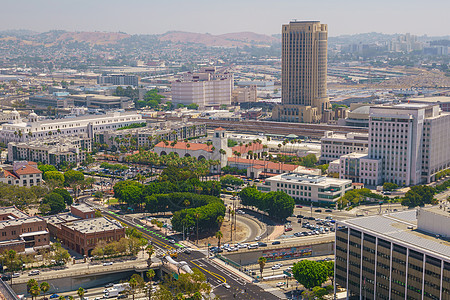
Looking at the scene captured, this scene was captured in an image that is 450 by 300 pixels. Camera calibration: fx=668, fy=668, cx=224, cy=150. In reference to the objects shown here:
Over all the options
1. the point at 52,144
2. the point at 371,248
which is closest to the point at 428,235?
the point at 371,248

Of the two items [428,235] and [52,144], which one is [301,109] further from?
[428,235]

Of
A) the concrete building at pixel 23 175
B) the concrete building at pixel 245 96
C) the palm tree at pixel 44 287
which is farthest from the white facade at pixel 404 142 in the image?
the concrete building at pixel 245 96

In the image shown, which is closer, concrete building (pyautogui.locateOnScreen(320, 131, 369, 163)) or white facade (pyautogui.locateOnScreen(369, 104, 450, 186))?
white facade (pyautogui.locateOnScreen(369, 104, 450, 186))

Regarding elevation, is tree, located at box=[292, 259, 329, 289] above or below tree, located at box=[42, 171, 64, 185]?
below

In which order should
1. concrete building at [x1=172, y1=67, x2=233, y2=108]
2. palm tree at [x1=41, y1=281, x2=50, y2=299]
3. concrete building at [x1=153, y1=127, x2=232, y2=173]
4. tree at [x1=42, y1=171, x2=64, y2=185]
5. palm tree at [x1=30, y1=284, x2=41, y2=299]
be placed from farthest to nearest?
concrete building at [x1=172, y1=67, x2=233, y2=108] < concrete building at [x1=153, y1=127, x2=232, y2=173] < tree at [x1=42, y1=171, x2=64, y2=185] < palm tree at [x1=41, y1=281, x2=50, y2=299] < palm tree at [x1=30, y1=284, x2=41, y2=299]

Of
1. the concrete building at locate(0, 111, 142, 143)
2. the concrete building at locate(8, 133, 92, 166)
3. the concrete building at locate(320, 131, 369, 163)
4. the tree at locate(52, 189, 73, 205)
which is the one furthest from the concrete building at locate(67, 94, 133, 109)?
the tree at locate(52, 189, 73, 205)

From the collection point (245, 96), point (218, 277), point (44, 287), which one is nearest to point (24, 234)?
point (44, 287)

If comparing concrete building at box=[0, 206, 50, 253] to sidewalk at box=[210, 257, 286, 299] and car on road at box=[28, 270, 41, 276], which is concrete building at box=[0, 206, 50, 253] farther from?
sidewalk at box=[210, 257, 286, 299]

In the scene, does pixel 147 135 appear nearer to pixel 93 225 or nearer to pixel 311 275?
pixel 93 225
